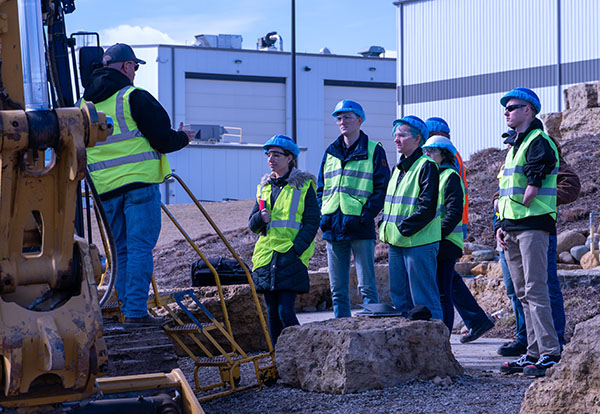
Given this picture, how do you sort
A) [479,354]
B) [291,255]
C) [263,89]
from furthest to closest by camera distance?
[263,89] < [479,354] < [291,255]

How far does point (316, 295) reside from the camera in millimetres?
11688

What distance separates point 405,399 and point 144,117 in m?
2.56

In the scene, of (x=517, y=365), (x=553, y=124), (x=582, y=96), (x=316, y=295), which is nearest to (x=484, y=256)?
(x=316, y=295)

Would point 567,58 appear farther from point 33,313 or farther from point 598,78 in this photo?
point 33,313

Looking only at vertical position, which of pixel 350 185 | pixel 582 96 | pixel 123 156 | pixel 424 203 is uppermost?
pixel 582 96

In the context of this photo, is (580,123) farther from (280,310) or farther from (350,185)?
(280,310)

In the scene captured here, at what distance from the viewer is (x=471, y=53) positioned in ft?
116

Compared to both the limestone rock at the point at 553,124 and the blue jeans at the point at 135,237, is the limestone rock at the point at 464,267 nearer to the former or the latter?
the blue jeans at the point at 135,237

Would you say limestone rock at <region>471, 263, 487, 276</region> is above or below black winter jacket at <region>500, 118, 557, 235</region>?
below

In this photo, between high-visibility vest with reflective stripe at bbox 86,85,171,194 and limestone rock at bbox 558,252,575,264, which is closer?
high-visibility vest with reflective stripe at bbox 86,85,171,194

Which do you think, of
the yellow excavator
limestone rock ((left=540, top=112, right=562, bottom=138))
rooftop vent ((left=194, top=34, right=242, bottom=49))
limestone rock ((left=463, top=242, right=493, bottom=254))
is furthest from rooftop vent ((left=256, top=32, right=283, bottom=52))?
the yellow excavator

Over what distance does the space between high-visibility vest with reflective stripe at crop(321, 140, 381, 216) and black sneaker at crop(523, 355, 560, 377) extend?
6.13ft

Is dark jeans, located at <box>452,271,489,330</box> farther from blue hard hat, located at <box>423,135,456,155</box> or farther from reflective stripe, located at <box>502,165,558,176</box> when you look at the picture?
reflective stripe, located at <box>502,165,558,176</box>

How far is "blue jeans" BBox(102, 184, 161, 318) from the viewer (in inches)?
243
